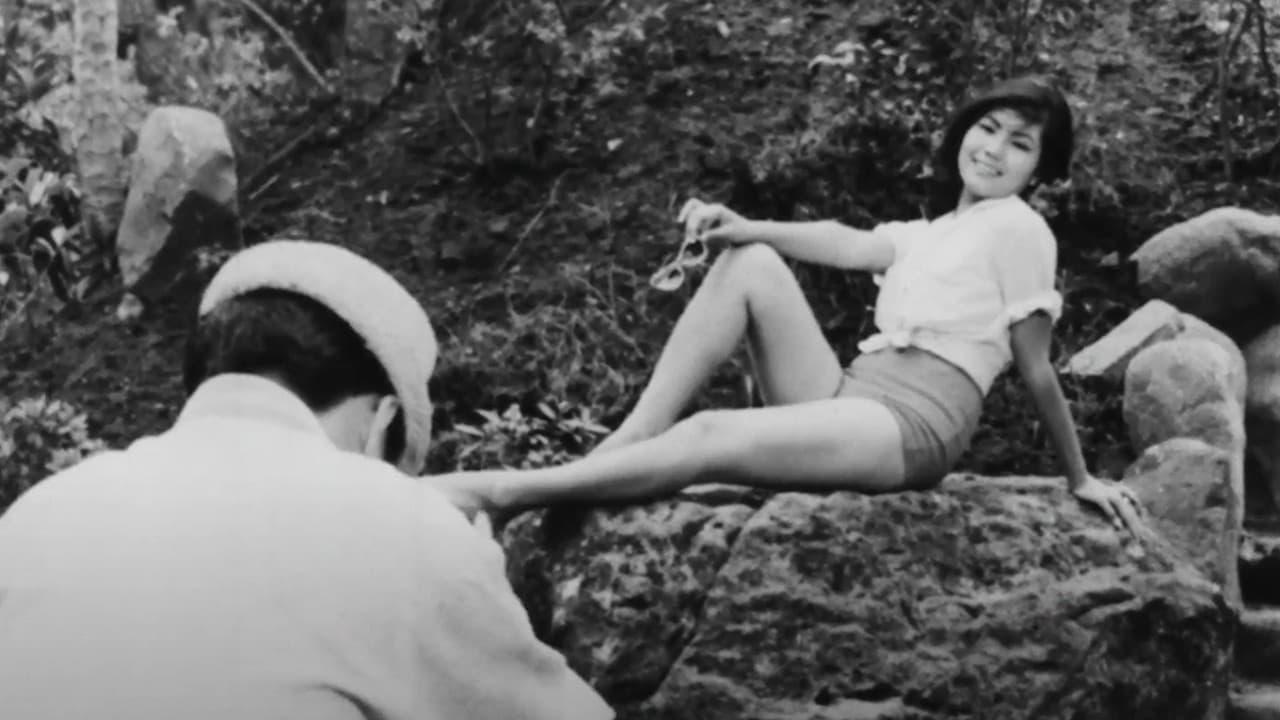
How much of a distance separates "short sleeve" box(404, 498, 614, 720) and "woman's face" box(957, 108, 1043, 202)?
2463mm

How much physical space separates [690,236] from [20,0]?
4933 mm

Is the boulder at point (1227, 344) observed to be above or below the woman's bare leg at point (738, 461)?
below

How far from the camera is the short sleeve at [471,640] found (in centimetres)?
154

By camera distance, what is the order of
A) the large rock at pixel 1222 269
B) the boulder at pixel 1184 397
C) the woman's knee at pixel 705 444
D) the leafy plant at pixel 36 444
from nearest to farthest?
the woman's knee at pixel 705 444, the boulder at pixel 1184 397, the large rock at pixel 1222 269, the leafy plant at pixel 36 444

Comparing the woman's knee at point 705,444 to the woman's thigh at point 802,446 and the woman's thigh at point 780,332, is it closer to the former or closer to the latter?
Result: the woman's thigh at point 802,446

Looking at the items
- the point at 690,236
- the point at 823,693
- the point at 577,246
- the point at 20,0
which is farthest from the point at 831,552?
the point at 20,0

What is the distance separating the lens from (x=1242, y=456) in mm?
4906

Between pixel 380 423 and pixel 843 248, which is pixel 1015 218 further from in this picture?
pixel 380 423

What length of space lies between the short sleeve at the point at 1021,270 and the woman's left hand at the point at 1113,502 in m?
0.40

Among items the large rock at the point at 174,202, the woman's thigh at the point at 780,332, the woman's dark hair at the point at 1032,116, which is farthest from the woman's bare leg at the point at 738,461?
the large rock at the point at 174,202

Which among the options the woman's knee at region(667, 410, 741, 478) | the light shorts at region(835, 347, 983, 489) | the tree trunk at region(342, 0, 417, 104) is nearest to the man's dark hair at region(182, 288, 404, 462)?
the woman's knee at region(667, 410, 741, 478)

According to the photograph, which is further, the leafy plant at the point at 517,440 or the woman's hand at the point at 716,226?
the leafy plant at the point at 517,440

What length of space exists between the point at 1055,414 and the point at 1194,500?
26.1 inches

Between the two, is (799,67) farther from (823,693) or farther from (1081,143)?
(823,693)
